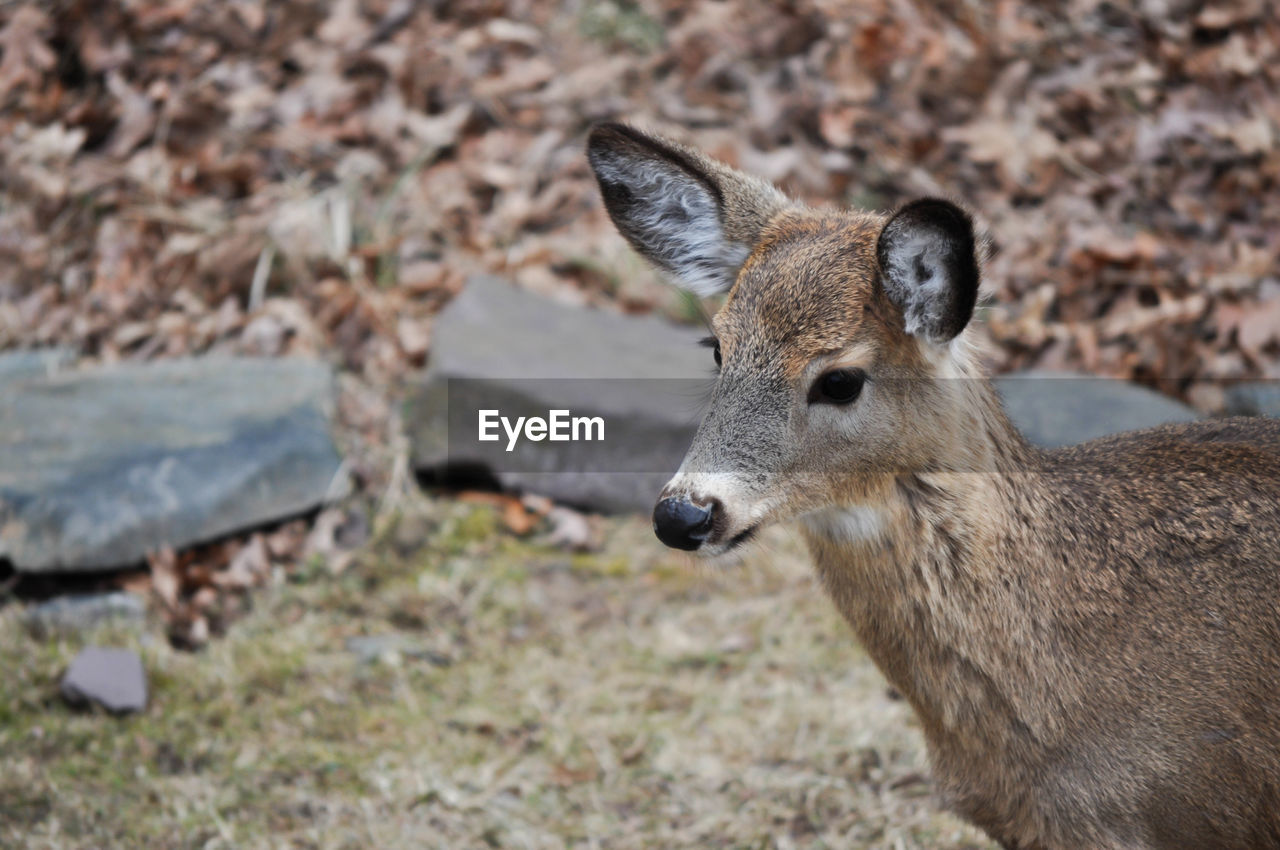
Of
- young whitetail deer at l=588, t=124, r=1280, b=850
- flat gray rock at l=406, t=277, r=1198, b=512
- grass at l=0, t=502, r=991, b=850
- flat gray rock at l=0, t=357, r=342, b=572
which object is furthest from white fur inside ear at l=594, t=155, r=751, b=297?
flat gray rock at l=0, t=357, r=342, b=572

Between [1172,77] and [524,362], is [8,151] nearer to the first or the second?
[524,362]

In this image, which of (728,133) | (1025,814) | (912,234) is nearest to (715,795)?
(1025,814)

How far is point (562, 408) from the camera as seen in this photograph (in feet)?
20.4

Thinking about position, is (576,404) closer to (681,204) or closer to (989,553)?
(681,204)

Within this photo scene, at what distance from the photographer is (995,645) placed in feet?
9.91

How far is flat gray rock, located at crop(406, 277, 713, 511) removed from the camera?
6.23 meters

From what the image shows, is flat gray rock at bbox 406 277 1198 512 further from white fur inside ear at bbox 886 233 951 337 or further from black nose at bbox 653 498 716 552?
black nose at bbox 653 498 716 552

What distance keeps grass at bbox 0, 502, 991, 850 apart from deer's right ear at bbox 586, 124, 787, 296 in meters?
1.11

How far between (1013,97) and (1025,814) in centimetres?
598

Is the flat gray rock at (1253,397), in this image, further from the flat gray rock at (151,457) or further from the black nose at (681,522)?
the flat gray rock at (151,457)

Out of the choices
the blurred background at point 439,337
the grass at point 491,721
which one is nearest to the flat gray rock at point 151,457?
the blurred background at point 439,337

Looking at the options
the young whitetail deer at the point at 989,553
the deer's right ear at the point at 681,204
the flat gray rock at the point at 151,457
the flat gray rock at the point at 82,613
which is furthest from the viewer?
the flat gray rock at the point at 151,457

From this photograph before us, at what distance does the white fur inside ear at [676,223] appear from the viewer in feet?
11.6

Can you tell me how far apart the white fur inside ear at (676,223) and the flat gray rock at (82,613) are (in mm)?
3051
